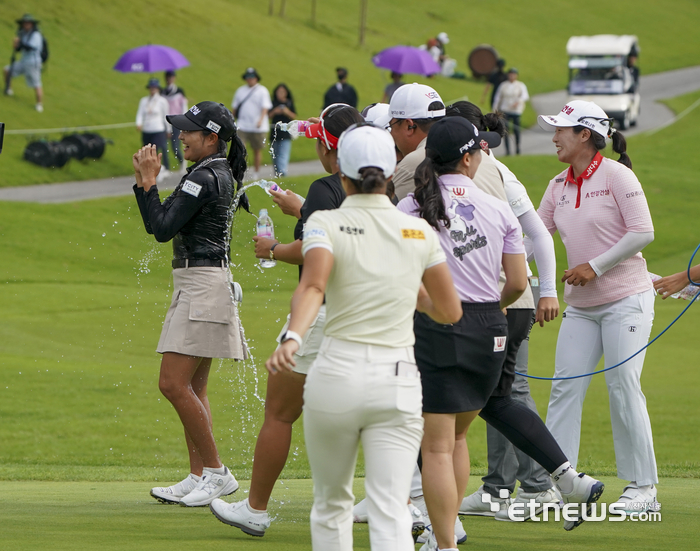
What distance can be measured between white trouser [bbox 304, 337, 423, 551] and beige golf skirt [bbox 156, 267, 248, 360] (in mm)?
2002

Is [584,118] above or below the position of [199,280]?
above

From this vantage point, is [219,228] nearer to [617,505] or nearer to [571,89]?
[617,505]

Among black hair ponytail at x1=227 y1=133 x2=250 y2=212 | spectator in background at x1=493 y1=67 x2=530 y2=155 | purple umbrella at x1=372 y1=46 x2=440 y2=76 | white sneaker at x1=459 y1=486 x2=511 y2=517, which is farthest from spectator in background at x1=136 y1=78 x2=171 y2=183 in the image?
white sneaker at x1=459 y1=486 x2=511 y2=517

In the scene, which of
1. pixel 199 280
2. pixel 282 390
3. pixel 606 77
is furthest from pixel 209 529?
pixel 606 77

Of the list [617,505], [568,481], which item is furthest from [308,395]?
[617,505]

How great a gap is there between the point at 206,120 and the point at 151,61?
19135 mm

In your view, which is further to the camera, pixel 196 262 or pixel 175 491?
pixel 175 491

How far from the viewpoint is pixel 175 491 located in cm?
540

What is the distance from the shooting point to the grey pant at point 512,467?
525 cm

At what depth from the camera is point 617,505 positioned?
5.19 metres

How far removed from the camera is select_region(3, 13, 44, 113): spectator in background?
87.2 feet

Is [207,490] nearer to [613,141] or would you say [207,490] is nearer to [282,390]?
[282,390]

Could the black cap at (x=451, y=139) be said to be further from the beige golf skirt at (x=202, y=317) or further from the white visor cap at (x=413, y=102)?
the beige golf skirt at (x=202, y=317)

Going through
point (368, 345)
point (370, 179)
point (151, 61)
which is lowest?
point (368, 345)
